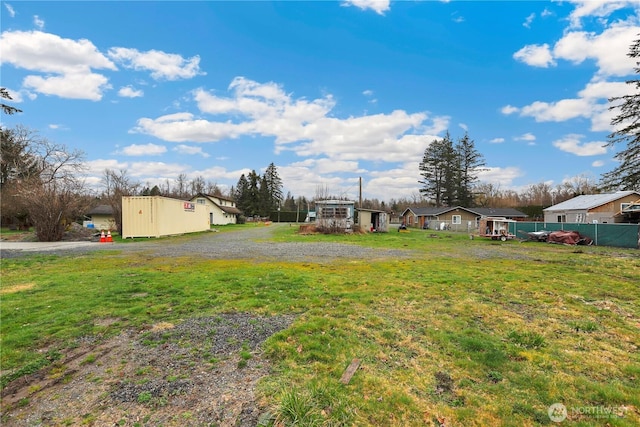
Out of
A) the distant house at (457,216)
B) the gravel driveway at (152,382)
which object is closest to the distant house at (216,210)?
the distant house at (457,216)

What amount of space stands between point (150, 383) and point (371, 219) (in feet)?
95.8

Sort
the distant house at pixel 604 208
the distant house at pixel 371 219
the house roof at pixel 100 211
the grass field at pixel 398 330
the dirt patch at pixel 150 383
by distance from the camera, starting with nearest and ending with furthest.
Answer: the dirt patch at pixel 150 383 < the grass field at pixel 398 330 < the distant house at pixel 604 208 < the distant house at pixel 371 219 < the house roof at pixel 100 211

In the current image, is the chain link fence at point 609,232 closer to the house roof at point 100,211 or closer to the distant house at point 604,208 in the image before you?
the distant house at point 604,208

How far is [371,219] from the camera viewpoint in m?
31.4

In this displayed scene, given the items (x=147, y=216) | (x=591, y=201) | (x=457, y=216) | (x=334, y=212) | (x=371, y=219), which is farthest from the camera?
(x=457, y=216)

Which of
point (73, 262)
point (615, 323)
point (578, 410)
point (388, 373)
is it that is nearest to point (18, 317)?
point (388, 373)

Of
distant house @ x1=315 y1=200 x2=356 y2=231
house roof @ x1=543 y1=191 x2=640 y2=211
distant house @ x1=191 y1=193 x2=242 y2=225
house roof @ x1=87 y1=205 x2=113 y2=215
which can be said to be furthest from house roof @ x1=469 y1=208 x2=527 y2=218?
house roof @ x1=87 y1=205 x2=113 y2=215

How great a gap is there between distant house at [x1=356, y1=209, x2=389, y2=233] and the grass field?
67.7 ft

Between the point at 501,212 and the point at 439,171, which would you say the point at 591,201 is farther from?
the point at 439,171

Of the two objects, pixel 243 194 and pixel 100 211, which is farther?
pixel 243 194

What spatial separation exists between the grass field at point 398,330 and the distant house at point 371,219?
67.7 ft

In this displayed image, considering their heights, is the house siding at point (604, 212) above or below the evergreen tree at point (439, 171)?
below

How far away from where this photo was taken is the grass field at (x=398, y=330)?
2820 millimetres

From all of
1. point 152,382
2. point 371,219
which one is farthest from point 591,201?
point 152,382
